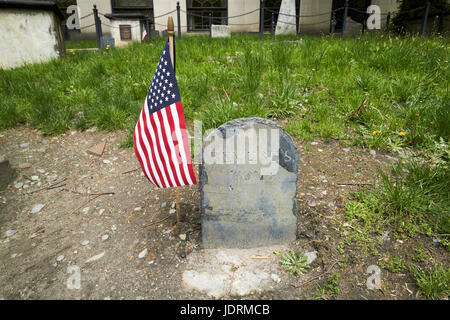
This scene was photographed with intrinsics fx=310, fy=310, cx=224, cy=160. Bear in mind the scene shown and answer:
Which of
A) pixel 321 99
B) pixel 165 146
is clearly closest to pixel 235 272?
pixel 165 146

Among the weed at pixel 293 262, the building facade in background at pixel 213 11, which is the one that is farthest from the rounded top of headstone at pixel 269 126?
the building facade in background at pixel 213 11

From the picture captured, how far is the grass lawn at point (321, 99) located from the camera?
2.60 m

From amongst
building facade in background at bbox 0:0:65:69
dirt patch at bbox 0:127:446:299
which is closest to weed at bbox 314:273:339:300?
dirt patch at bbox 0:127:446:299

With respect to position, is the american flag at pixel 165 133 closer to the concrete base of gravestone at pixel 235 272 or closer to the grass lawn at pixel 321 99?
the concrete base of gravestone at pixel 235 272

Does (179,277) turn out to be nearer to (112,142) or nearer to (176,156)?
(176,156)

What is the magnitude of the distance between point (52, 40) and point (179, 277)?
689 centimetres

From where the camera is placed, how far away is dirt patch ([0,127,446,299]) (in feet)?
6.99

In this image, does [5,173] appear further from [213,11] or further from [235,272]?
[213,11]

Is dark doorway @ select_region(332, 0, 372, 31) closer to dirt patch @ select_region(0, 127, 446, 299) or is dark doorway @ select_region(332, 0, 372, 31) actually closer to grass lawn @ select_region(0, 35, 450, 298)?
grass lawn @ select_region(0, 35, 450, 298)

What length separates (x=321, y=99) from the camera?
433 cm

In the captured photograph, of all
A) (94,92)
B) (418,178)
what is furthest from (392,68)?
(94,92)

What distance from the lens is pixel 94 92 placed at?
16.3ft

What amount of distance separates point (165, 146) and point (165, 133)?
0.10m

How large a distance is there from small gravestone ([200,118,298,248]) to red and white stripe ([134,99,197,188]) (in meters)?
0.16
